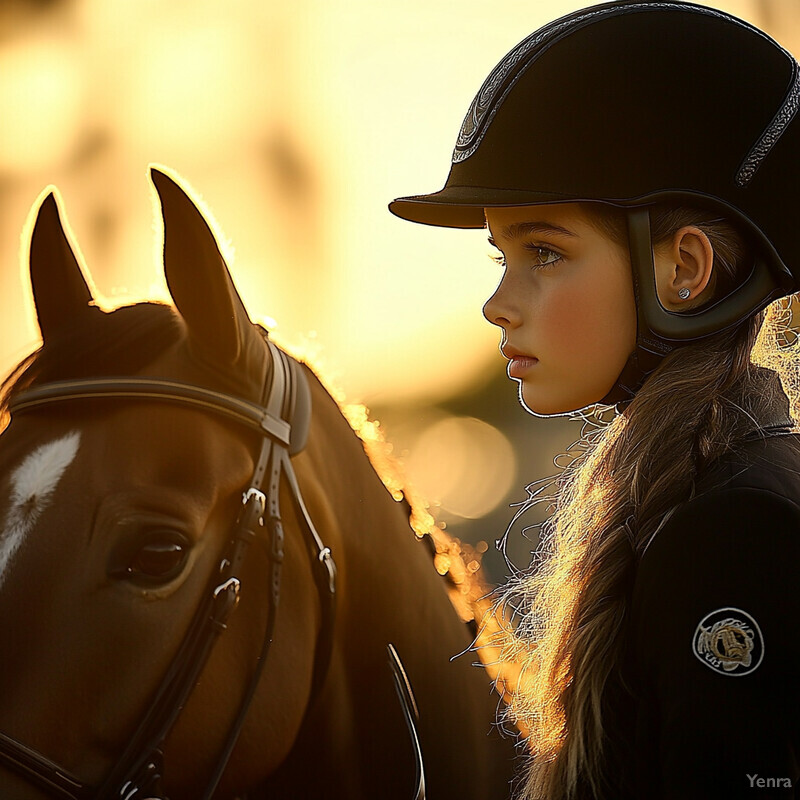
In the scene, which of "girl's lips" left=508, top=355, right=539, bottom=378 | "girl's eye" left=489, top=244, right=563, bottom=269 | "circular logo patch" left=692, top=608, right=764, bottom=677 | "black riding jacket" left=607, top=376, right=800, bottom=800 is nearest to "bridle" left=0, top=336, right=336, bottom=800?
"girl's lips" left=508, top=355, right=539, bottom=378

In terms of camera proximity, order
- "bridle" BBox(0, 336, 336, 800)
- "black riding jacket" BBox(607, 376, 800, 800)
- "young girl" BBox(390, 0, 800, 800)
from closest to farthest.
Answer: "black riding jacket" BBox(607, 376, 800, 800), "young girl" BBox(390, 0, 800, 800), "bridle" BBox(0, 336, 336, 800)

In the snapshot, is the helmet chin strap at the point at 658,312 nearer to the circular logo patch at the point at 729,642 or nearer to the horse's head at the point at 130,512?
the circular logo patch at the point at 729,642

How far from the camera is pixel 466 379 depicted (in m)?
22.9

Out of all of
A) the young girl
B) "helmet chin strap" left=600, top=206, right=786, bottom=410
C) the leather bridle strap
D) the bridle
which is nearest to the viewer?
the young girl

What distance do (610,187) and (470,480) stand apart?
13.5m

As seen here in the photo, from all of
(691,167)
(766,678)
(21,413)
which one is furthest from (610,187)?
(21,413)

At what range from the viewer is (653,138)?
1.61 metres

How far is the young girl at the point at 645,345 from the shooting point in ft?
3.90

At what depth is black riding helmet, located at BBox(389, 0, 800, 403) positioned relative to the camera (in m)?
1.57

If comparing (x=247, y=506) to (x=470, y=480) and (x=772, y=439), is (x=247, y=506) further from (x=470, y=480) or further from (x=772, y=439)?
(x=470, y=480)

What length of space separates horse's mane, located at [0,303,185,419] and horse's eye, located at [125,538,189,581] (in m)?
0.37

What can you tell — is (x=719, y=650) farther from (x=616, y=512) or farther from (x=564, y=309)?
(x=564, y=309)

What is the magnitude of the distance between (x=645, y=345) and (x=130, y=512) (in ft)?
3.16

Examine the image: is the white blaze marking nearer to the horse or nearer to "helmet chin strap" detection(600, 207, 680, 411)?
the horse
